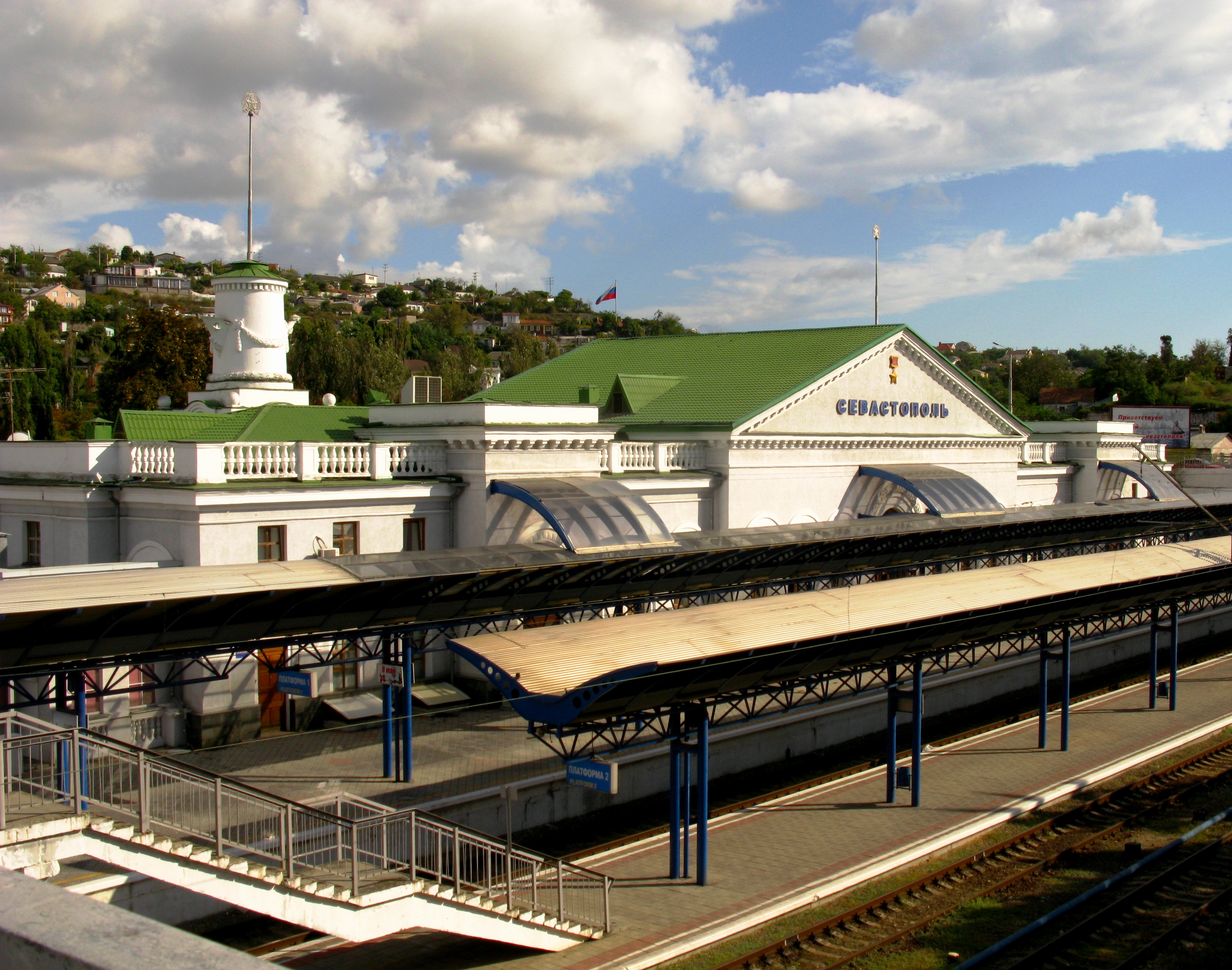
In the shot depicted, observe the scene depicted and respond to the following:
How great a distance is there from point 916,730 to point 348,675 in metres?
13.0

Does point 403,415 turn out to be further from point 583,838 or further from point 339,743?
point 583,838

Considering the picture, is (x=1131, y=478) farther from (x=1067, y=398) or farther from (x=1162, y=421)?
(x=1067, y=398)

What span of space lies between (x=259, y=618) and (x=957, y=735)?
18.1 m

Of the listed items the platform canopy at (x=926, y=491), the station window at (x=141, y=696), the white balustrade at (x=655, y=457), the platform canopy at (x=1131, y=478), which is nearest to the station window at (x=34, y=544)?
the station window at (x=141, y=696)

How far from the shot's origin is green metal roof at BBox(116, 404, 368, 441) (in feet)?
96.5

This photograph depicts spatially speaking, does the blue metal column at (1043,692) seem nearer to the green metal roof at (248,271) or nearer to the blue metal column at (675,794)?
the blue metal column at (675,794)

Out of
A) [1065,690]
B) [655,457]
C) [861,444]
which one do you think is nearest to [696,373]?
[861,444]

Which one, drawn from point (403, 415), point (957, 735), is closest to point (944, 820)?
point (957, 735)

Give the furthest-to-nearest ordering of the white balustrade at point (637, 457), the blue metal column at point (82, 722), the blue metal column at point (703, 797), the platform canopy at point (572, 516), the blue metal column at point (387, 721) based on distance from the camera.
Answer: the white balustrade at point (637, 457) < the platform canopy at point (572, 516) < the blue metal column at point (387, 721) < the blue metal column at point (703, 797) < the blue metal column at point (82, 722)

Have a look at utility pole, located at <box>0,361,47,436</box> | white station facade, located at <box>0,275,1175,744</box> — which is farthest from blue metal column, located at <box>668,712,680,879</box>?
utility pole, located at <box>0,361,47,436</box>

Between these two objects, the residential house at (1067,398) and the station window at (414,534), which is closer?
the station window at (414,534)

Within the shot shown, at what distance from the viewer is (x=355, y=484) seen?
25375mm

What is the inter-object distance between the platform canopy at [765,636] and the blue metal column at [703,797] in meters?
0.63

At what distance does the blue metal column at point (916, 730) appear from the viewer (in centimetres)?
2125
